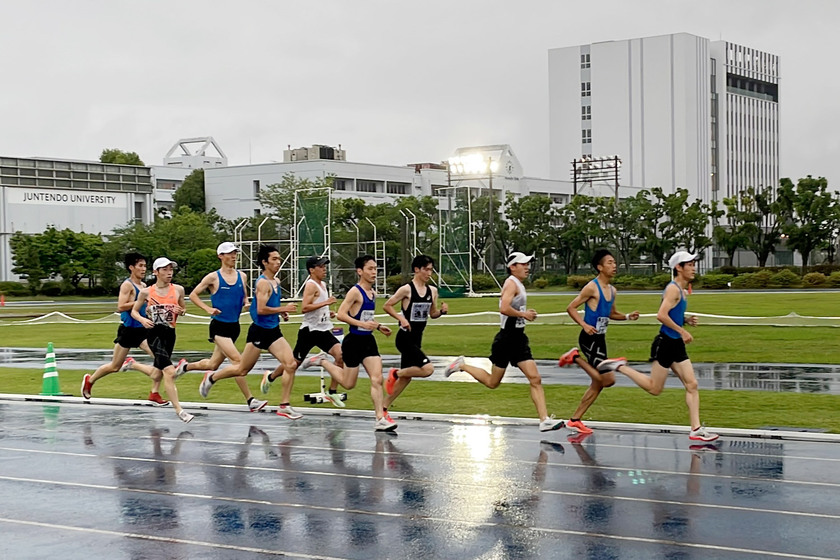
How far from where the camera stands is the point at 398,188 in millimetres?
120875

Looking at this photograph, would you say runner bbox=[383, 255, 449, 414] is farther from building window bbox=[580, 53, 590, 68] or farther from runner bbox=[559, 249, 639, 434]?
building window bbox=[580, 53, 590, 68]

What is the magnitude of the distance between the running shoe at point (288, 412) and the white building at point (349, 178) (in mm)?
90092

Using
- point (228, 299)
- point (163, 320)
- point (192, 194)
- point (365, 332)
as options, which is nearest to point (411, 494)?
point (365, 332)

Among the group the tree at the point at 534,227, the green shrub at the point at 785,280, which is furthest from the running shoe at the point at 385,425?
the tree at the point at 534,227

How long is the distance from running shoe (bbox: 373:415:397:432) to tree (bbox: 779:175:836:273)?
75353mm

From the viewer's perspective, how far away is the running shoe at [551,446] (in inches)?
457

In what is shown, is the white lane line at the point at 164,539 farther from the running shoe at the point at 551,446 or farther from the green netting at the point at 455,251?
the green netting at the point at 455,251

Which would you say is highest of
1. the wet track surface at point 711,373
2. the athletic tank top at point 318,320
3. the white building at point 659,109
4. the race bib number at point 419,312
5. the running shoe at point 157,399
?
the white building at point 659,109

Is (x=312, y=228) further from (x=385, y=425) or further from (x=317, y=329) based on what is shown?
(x=385, y=425)

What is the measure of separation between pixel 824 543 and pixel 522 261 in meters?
5.74

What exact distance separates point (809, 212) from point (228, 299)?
76.8m

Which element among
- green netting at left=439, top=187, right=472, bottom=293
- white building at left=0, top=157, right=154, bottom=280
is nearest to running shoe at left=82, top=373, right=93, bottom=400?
green netting at left=439, top=187, right=472, bottom=293

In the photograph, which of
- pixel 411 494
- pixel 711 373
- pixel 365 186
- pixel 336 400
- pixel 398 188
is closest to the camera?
pixel 411 494

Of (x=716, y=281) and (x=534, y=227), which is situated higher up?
(x=534, y=227)
